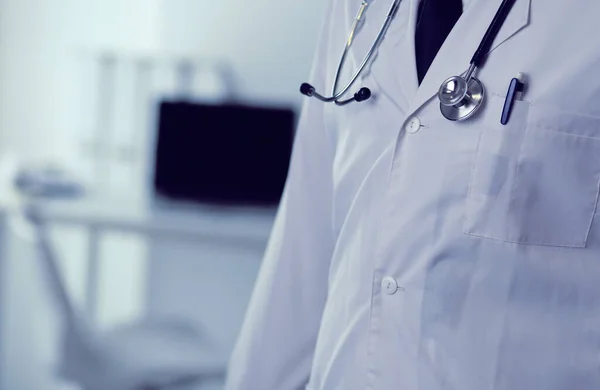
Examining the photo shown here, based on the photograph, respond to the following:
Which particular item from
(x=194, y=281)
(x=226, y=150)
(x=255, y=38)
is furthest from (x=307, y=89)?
(x=194, y=281)

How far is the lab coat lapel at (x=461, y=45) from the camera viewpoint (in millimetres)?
604

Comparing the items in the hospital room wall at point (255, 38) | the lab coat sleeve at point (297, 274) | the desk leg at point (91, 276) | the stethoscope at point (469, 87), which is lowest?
the desk leg at point (91, 276)

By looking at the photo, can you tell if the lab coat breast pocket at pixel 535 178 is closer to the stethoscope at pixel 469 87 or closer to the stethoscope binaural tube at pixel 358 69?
the stethoscope at pixel 469 87

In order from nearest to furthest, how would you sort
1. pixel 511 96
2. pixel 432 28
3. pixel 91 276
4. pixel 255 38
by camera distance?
pixel 511 96 → pixel 432 28 → pixel 255 38 → pixel 91 276

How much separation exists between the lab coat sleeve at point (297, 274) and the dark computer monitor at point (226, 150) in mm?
1169

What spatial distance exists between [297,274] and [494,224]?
0.29 metres

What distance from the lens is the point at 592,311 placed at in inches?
22.0

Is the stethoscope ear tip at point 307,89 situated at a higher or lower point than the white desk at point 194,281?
higher

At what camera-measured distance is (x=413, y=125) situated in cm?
62

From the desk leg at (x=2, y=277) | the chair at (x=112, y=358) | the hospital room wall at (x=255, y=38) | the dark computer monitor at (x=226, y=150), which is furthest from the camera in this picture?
the hospital room wall at (x=255, y=38)

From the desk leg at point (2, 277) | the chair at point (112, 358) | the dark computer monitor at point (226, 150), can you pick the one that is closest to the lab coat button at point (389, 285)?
the chair at point (112, 358)

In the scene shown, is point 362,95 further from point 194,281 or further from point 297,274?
Result: point 194,281

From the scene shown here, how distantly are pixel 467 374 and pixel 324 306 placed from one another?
24 centimetres

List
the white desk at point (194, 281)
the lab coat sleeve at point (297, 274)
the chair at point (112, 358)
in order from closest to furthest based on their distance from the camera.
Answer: the lab coat sleeve at point (297, 274) < the chair at point (112, 358) < the white desk at point (194, 281)
